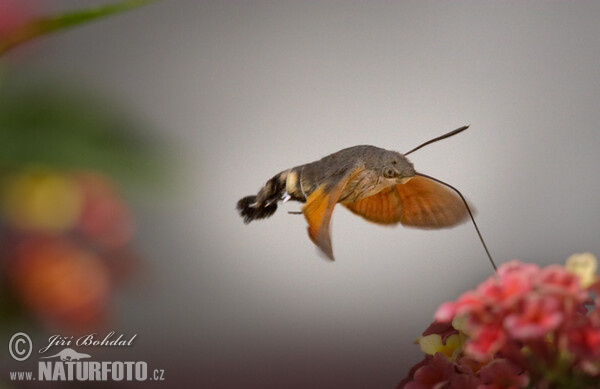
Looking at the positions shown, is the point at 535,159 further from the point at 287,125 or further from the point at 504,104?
the point at 287,125

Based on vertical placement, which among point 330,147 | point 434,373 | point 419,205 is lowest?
point 434,373

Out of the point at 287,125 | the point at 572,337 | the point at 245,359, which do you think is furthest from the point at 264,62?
the point at 572,337

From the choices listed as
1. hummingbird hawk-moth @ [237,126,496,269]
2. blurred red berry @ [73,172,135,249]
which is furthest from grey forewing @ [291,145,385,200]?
blurred red berry @ [73,172,135,249]

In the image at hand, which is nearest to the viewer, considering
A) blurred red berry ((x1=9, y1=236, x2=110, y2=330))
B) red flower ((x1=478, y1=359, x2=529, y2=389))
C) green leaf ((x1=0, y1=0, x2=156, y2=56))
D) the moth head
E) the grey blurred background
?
green leaf ((x1=0, y1=0, x2=156, y2=56))

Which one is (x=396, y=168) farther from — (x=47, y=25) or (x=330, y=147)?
(x=330, y=147)

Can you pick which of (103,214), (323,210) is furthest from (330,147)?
(323,210)

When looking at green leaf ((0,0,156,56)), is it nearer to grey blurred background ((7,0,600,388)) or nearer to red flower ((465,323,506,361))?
red flower ((465,323,506,361))

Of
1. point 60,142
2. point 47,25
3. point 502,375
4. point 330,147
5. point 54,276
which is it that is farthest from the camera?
point 330,147
